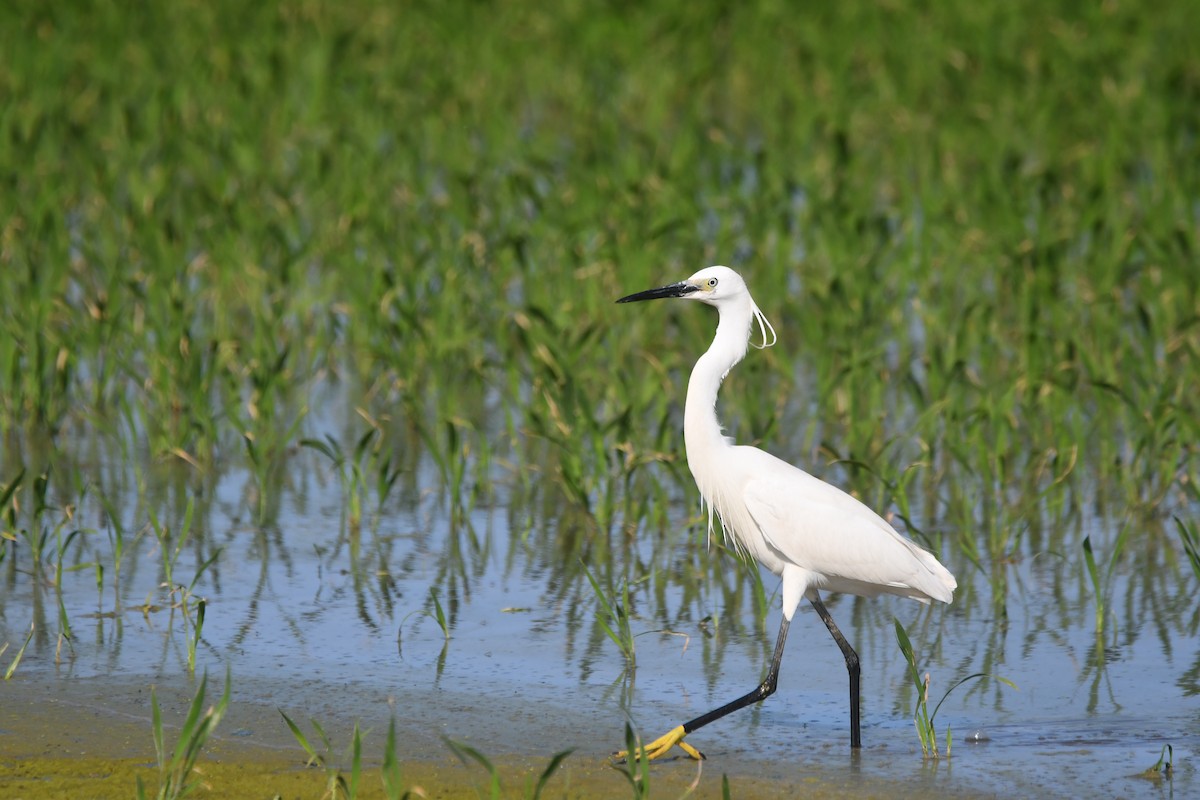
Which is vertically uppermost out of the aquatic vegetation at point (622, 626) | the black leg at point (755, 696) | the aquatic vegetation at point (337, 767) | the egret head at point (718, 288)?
the egret head at point (718, 288)

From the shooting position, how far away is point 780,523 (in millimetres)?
5094

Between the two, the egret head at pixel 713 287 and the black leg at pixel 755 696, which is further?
the egret head at pixel 713 287

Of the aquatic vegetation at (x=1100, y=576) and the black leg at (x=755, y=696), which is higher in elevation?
the aquatic vegetation at (x=1100, y=576)

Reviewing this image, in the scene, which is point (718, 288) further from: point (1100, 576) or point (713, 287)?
point (1100, 576)

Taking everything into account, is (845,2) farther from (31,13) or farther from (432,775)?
(432,775)

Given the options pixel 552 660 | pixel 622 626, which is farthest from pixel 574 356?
pixel 622 626

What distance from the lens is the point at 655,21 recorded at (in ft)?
47.3

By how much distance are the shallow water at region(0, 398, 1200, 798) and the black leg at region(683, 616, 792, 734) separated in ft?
0.34

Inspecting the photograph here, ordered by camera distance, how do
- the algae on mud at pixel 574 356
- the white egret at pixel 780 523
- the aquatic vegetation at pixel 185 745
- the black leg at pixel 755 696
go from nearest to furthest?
1. the aquatic vegetation at pixel 185 745
2. the black leg at pixel 755 696
3. the white egret at pixel 780 523
4. the algae on mud at pixel 574 356

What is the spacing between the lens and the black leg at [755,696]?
4.82 meters

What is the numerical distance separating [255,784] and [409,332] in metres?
3.78

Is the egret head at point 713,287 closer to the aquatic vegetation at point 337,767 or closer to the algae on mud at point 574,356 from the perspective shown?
the algae on mud at point 574,356

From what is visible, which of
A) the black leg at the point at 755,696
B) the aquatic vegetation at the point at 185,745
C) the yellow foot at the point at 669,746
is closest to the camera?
the aquatic vegetation at the point at 185,745

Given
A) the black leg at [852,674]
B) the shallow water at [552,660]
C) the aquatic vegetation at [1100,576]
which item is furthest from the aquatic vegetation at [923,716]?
the aquatic vegetation at [1100,576]
